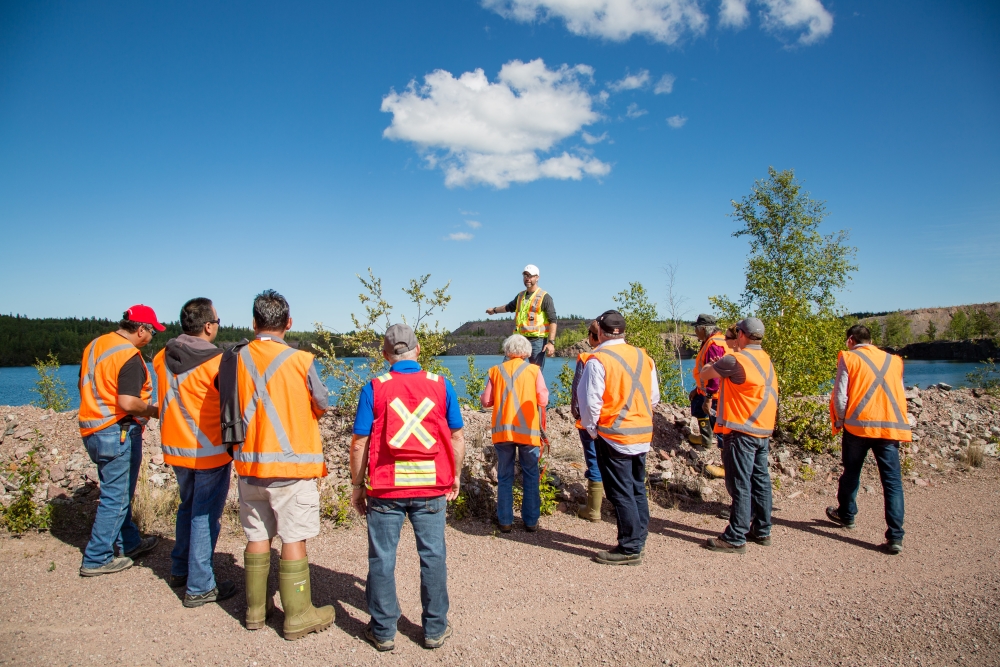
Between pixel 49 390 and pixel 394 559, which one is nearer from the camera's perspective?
pixel 394 559

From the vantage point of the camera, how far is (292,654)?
11.7 ft

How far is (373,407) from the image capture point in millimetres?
3600

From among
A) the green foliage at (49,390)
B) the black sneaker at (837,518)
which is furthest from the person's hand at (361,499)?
the green foliage at (49,390)

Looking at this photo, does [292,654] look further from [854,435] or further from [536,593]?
[854,435]

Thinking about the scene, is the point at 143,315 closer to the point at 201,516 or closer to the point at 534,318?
the point at 201,516

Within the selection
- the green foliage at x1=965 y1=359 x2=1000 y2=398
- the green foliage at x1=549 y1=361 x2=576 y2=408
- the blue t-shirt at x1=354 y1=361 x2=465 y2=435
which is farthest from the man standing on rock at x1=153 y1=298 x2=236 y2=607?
the green foliage at x1=965 y1=359 x2=1000 y2=398

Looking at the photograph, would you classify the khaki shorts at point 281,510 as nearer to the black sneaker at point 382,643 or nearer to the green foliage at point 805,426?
the black sneaker at point 382,643

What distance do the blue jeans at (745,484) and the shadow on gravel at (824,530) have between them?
0.87 meters

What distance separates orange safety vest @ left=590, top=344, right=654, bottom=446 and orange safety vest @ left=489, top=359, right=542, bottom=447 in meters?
0.86

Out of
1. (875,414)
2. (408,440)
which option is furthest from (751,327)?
(408,440)

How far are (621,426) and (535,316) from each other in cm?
325

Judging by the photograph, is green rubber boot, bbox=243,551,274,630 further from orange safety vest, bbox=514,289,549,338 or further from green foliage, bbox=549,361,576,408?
green foliage, bbox=549,361,576,408

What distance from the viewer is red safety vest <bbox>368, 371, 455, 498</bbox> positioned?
11.6 feet

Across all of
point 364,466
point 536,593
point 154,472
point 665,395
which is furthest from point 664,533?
point 665,395
